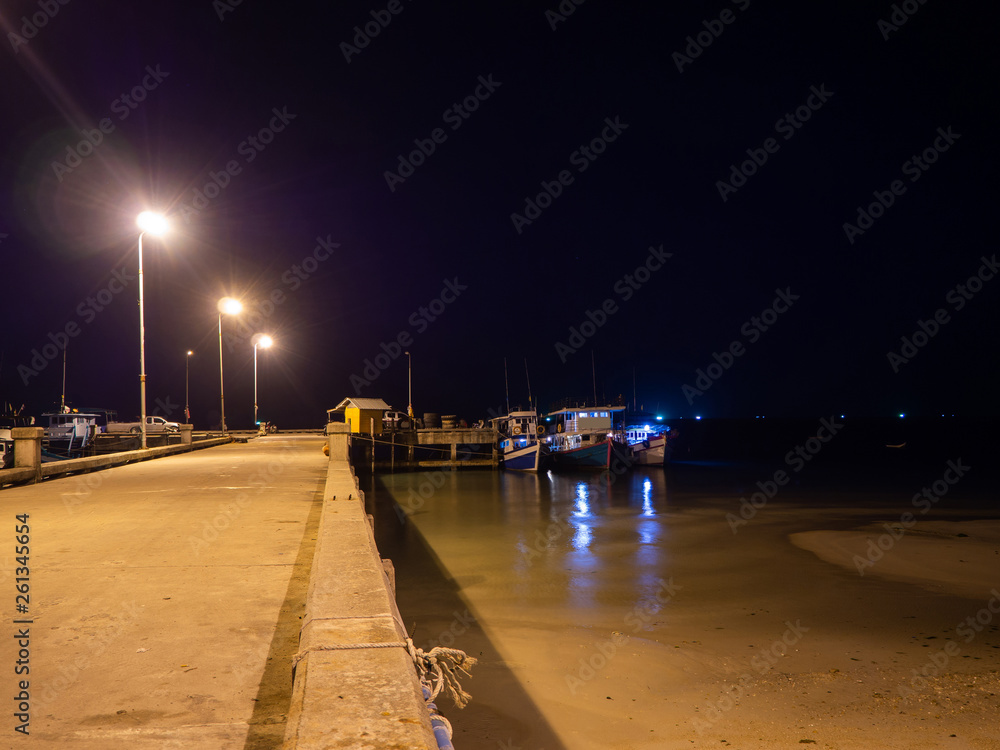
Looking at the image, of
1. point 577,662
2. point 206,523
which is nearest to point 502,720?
point 577,662

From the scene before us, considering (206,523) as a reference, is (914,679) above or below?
below

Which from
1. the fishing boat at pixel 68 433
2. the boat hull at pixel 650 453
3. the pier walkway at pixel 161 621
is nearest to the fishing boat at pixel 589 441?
the boat hull at pixel 650 453

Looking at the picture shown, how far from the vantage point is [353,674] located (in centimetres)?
315

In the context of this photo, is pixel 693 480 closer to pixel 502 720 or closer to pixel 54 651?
pixel 502 720

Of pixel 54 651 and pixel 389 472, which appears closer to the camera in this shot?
pixel 54 651

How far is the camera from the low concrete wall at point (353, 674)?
2.51 meters

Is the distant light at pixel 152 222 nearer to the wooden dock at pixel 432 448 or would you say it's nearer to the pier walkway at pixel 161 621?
the pier walkway at pixel 161 621

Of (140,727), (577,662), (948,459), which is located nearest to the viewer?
(140,727)

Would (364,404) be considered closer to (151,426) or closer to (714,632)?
(151,426)

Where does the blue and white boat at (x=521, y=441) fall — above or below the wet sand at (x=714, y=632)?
above

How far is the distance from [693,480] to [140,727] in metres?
41.6

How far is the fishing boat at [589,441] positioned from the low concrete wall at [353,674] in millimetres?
41465

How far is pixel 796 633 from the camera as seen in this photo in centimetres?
1099

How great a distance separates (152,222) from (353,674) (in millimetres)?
21757
